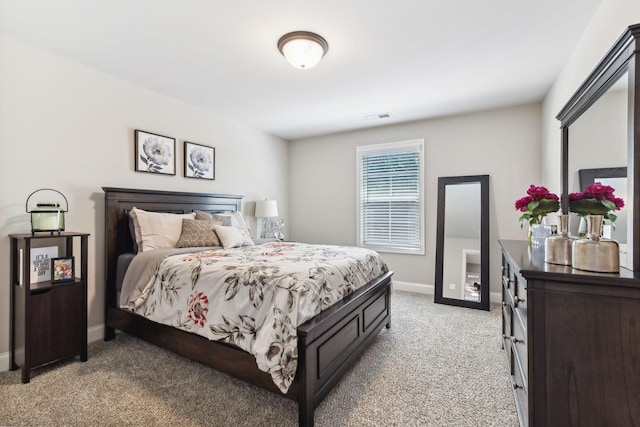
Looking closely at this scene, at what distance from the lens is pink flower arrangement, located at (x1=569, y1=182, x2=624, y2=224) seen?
131 centimetres

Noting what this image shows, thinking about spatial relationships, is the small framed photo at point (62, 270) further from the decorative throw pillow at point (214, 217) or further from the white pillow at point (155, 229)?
the decorative throw pillow at point (214, 217)

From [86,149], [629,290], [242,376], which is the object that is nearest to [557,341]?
[629,290]

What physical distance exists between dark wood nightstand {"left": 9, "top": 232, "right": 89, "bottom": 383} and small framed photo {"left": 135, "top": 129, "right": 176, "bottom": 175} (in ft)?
3.44

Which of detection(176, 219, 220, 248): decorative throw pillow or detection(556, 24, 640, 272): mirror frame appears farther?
detection(176, 219, 220, 248): decorative throw pillow

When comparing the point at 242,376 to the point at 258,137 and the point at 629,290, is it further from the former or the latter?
the point at 258,137

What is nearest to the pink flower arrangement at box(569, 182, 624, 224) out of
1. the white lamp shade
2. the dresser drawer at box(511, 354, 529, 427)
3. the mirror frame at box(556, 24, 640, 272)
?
the mirror frame at box(556, 24, 640, 272)

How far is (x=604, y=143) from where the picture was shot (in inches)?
57.1

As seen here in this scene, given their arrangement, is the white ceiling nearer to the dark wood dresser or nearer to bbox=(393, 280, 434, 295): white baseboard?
the dark wood dresser

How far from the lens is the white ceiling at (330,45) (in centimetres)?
191

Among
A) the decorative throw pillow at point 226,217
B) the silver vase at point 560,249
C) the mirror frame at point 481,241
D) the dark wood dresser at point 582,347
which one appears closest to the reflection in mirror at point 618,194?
the silver vase at point 560,249

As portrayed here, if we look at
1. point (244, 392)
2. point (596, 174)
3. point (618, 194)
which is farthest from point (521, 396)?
point (244, 392)

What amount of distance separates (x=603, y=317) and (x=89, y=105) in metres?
3.78

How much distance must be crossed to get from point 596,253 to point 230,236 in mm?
2793

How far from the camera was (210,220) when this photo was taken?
3.28 metres
